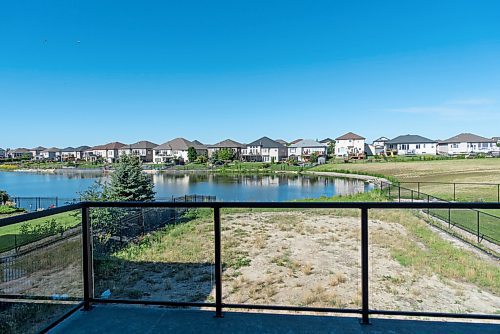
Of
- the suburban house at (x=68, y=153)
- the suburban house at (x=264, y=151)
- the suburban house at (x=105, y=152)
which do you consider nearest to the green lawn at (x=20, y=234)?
the suburban house at (x=264, y=151)

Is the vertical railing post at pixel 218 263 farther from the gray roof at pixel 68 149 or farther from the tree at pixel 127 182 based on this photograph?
the gray roof at pixel 68 149

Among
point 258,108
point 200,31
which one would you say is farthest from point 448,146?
point 200,31

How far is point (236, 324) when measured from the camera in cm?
211

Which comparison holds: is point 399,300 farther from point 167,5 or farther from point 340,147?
point 340,147

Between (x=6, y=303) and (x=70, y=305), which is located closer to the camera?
(x=6, y=303)

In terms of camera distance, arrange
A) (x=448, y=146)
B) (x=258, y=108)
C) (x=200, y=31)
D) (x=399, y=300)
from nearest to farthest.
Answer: (x=399, y=300)
(x=200, y=31)
(x=258, y=108)
(x=448, y=146)

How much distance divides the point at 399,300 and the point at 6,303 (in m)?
2.76

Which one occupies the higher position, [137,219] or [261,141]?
[261,141]

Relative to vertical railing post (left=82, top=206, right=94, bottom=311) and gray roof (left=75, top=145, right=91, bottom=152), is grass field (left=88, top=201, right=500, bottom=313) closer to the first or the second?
vertical railing post (left=82, top=206, right=94, bottom=311)

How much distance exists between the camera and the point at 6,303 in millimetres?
1931

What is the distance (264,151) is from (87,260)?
2980 inches

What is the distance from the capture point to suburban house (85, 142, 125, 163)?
91.3m

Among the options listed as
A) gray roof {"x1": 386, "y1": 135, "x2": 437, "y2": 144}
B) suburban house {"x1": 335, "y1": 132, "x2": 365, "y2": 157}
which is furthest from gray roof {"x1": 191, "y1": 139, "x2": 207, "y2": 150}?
gray roof {"x1": 386, "y1": 135, "x2": 437, "y2": 144}

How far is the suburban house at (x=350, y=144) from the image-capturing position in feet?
245
